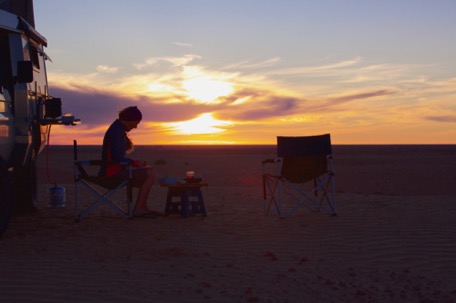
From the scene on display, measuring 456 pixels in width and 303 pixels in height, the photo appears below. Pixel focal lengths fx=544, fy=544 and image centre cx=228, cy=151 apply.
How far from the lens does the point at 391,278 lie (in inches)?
158

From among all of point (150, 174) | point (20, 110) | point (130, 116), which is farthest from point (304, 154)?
point (20, 110)

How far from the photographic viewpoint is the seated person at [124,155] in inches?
252

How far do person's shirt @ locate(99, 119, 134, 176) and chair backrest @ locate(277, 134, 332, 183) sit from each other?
6.69 feet

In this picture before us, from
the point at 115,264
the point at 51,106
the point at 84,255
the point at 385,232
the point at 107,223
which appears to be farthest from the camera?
the point at 51,106

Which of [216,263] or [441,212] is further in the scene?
[441,212]

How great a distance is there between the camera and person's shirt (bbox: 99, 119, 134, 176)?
251 inches

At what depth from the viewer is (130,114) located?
21.5 feet

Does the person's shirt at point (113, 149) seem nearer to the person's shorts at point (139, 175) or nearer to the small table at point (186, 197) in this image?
the person's shorts at point (139, 175)

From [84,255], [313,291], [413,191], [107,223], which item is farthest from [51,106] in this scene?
[413,191]

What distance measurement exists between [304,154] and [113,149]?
247 centimetres

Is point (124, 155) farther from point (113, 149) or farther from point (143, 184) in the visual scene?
point (143, 184)

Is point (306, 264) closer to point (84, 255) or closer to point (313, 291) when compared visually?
point (313, 291)

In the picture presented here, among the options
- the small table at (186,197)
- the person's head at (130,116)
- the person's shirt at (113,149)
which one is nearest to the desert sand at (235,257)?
the small table at (186,197)

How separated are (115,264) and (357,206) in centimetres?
460
